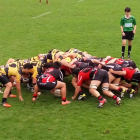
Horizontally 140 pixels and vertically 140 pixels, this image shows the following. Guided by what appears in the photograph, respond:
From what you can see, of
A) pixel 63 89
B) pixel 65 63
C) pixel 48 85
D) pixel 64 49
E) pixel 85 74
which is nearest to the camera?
pixel 48 85

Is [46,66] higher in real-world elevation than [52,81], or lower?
higher

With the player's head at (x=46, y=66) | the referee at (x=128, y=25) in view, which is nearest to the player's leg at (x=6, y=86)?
the player's head at (x=46, y=66)

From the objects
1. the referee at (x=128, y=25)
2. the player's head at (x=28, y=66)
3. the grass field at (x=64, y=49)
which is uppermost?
the referee at (x=128, y=25)

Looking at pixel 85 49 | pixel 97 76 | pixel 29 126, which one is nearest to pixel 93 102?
pixel 97 76

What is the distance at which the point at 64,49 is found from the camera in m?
13.1

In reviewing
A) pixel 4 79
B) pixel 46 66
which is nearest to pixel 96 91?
pixel 46 66

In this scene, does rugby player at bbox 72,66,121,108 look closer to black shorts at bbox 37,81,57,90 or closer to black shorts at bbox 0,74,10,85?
black shorts at bbox 37,81,57,90

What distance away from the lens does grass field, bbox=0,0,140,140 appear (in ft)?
22.0

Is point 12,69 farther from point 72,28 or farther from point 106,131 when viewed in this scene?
point 72,28

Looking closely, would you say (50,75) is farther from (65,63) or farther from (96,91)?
Answer: (96,91)

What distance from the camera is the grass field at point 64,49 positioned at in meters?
6.71

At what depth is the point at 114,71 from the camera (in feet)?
27.2

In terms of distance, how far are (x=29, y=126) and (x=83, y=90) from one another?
2.42 meters

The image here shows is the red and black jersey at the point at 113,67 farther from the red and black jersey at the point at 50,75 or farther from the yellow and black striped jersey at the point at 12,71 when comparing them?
the yellow and black striped jersey at the point at 12,71
